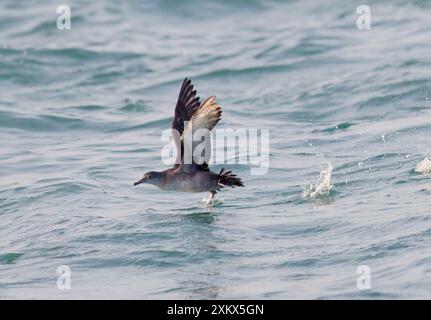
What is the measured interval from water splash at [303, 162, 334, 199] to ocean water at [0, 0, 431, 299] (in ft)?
0.08

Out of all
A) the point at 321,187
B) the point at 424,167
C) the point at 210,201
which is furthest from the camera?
the point at 424,167

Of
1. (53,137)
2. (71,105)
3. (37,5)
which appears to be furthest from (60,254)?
(37,5)

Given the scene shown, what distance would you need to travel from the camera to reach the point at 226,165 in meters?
13.8

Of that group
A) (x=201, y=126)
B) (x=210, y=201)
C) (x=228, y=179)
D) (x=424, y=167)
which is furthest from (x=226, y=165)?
(x=201, y=126)

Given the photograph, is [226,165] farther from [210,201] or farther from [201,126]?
[201,126]

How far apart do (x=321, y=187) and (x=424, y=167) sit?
127 cm

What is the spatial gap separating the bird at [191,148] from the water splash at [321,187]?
1.35 metres

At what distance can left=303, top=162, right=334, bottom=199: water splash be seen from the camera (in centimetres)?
1165

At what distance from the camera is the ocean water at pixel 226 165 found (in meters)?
9.38

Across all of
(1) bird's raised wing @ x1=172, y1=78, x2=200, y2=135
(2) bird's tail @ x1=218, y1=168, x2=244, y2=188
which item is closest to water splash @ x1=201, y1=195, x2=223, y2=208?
(2) bird's tail @ x1=218, y1=168, x2=244, y2=188

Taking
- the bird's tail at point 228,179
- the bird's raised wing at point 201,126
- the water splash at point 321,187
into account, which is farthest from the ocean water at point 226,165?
the bird's raised wing at point 201,126

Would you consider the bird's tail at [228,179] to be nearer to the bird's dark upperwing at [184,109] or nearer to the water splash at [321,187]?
the bird's dark upperwing at [184,109]

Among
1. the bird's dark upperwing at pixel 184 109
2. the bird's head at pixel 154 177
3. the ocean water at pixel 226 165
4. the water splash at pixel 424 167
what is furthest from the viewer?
the water splash at pixel 424 167

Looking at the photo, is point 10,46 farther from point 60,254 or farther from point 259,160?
point 60,254
